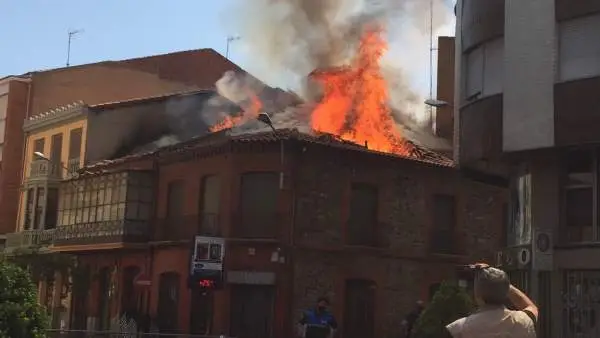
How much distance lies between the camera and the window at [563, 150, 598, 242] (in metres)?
16.3

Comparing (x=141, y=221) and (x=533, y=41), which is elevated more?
(x=533, y=41)

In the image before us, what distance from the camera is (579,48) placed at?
15.9 metres

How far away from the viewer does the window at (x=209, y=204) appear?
29.1 metres

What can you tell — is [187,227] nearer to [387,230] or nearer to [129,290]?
[129,290]

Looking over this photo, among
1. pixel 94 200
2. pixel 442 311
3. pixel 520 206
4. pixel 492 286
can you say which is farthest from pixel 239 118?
pixel 492 286

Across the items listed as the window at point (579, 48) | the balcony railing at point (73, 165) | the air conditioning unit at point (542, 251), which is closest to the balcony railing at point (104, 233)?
the balcony railing at point (73, 165)

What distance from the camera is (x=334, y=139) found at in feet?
96.5

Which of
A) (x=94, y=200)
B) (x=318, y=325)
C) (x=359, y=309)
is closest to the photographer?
(x=318, y=325)

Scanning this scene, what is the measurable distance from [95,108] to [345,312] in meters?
16.3

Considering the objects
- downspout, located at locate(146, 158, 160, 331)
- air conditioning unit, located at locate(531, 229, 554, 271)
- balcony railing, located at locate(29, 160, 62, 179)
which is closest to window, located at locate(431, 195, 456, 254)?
downspout, located at locate(146, 158, 160, 331)

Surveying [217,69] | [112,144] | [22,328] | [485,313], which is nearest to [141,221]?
[112,144]

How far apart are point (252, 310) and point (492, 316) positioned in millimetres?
23342

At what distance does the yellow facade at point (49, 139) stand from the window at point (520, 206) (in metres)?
24.0

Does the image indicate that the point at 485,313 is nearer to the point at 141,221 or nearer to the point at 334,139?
the point at 334,139
